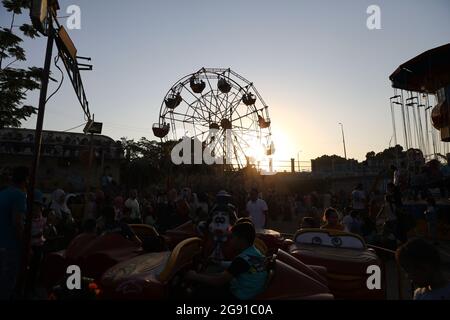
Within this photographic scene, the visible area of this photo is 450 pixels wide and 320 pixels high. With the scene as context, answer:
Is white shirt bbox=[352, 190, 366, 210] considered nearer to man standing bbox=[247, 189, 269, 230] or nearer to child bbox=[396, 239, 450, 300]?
man standing bbox=[247, 189, 269, 230]

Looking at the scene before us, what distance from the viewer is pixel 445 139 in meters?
19.6

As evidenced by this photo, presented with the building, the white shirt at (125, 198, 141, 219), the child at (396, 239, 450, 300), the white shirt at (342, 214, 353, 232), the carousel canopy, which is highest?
the carousel canopy

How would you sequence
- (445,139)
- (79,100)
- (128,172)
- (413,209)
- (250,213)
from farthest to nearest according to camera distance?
(128,172), (445,139), (413,209), (250,213), (79,100)

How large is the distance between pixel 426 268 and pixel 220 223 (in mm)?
2792

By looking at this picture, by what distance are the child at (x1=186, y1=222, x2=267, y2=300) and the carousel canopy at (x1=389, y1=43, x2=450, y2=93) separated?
62.8 feet

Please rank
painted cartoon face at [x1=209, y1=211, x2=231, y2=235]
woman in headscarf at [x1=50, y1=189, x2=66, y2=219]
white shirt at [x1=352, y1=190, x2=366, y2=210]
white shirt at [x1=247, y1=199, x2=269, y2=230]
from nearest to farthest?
painted cartoon face at [x1=209, y1=211, x2=231, y2=235]
white shirt at [x1=247, y1=199, x2=269, y2=230]
woman in headscarf at [x1=50, y1=189, x2=66, y2=219]
white shirt at [x1=352, y1=190, x2=366, y2=210]

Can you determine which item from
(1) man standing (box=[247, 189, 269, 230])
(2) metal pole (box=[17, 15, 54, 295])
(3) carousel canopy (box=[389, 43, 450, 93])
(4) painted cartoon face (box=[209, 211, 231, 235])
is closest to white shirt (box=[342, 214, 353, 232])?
(1) man standing (box=[247, 189, 269, 230])

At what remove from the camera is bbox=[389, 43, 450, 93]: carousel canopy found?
17.8 meters

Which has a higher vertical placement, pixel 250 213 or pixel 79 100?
pixel 79 100

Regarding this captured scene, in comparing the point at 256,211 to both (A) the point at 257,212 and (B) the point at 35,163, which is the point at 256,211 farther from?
(B) the point at 35,163

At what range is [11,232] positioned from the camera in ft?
11.9

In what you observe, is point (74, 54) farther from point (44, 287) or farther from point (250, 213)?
point (250, 213)
